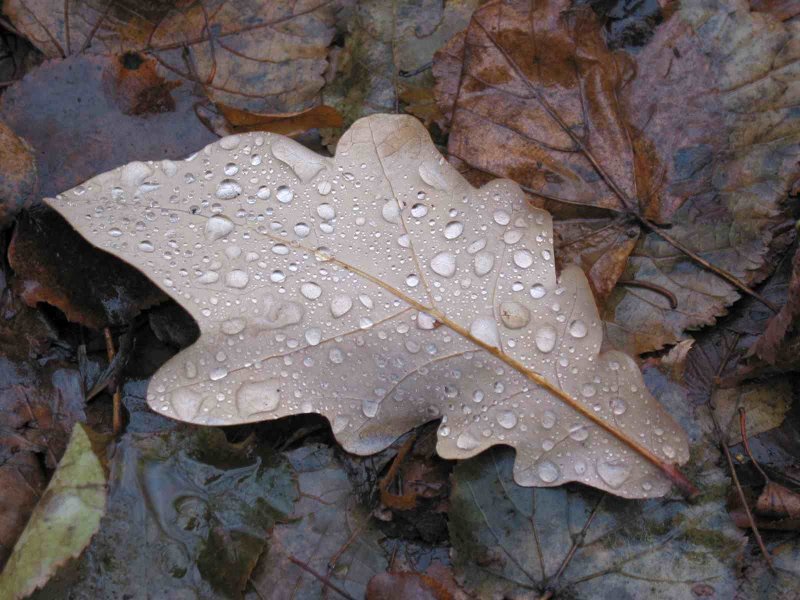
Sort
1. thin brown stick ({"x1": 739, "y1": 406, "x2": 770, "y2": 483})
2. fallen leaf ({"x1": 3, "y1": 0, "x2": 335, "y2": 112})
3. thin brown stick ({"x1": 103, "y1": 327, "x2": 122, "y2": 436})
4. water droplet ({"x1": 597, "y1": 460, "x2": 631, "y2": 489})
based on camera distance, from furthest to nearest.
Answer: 1. fallen leaf ({"x1": 3, "y1": 0, "x2": 335, "y2": 112})
2. thin brown stick ({"x1": 103, "y1": 327, "x2": 122, "y2": 436})
3. thin brown stick ({"x1": 739, "y1": 406, "x2": 770, "y2": 483})
4. water droplet ({"x1": 597, "y1": 460, "x2": 631, "y2": 489})

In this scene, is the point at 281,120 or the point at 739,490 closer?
the point at 739,490

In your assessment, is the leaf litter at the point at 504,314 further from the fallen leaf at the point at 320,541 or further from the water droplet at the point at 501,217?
the water droplet at the point at 501,217

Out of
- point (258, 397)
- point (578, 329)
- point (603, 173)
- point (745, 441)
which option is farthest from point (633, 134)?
point (258, 397)

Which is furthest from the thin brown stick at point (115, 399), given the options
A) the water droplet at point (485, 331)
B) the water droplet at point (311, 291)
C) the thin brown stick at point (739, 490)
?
the thin brown stick at point (739, 490)

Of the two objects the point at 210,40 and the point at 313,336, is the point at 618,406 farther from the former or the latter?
the point at 210,40

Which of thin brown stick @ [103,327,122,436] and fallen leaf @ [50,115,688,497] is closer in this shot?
fallen leaf @ [50,115,688,497]

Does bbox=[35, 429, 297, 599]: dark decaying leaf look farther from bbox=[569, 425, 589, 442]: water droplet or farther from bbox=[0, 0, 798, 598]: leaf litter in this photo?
bbox=[569, 425, 589, 442]: water droplet

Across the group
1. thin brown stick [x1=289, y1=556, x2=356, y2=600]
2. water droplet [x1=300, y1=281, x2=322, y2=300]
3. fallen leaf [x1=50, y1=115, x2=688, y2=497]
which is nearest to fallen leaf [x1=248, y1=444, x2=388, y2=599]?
thin brown stick [x1=289, y1=556, x2=356, y2=600]
